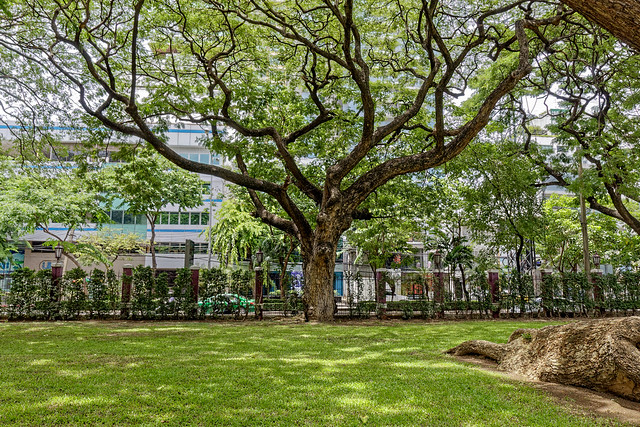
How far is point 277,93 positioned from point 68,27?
5454mm

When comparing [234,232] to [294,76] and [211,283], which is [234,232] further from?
[294,76]

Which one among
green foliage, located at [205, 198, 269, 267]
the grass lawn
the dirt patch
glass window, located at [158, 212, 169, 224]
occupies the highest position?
glass window, located at [158, 212, 169, 224]

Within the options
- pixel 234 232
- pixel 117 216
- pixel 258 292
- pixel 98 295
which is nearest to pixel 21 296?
pixel 98 295

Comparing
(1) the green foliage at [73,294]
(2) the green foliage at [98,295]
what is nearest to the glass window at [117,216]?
(1) the green foliage at [73,294]

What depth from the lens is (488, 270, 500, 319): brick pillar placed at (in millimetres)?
14922

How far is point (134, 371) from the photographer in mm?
4957

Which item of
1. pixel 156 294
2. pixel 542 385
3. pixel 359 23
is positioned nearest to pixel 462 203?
pixel 359 23

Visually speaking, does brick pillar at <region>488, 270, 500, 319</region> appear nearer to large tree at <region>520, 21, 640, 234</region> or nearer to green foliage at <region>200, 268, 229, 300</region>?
large tree at <region>520, 21, 640, 234</region>

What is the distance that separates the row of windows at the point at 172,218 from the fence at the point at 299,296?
20153 millimetres

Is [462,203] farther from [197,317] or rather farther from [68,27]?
[68,27]

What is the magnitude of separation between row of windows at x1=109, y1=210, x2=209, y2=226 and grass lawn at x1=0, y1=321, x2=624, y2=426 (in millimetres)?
26056

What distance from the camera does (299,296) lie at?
14125mm

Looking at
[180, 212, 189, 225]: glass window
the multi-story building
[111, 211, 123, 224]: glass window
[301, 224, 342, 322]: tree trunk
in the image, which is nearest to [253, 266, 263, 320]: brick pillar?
[301, 224, 342, 322]: tree trunk

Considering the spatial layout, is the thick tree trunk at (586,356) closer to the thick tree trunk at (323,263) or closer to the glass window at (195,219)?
the thick tree trunk at (323,263)
